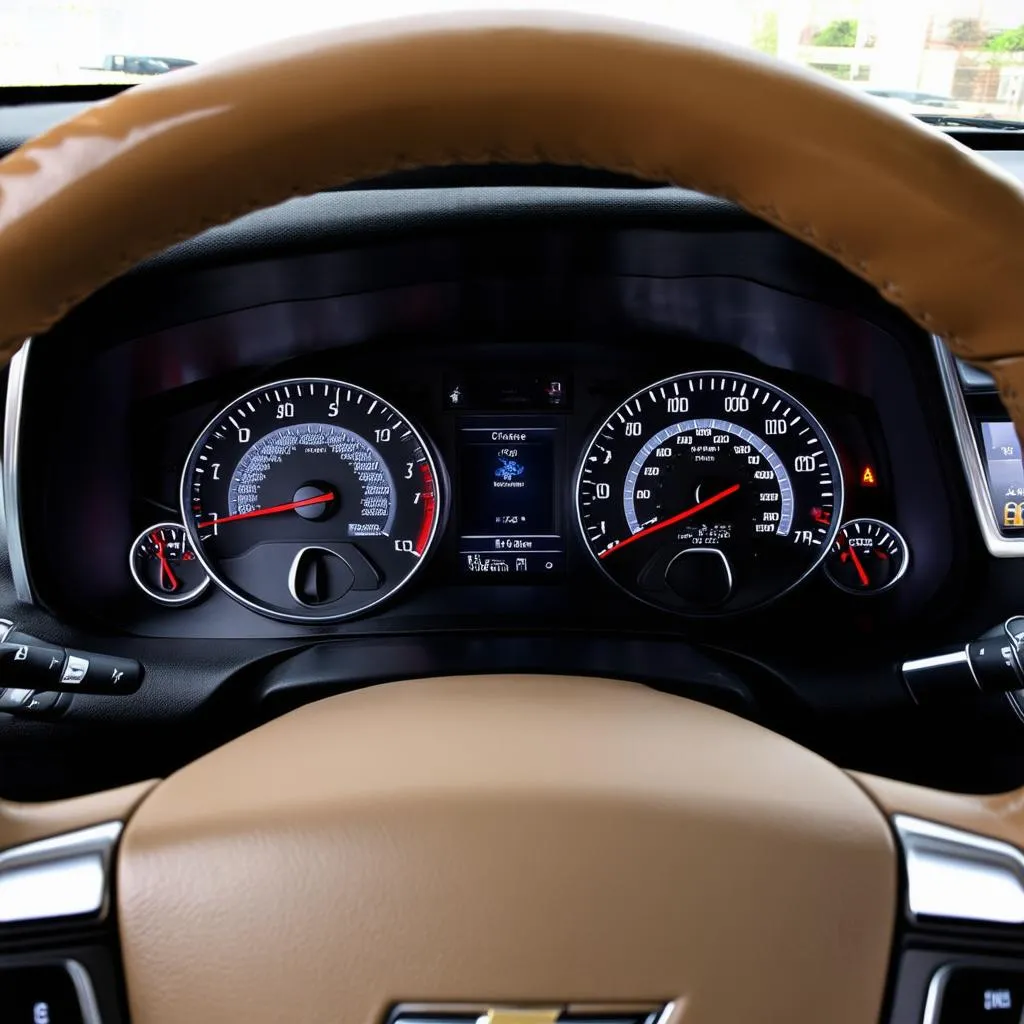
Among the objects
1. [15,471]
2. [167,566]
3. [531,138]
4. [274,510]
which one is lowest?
[167,566]

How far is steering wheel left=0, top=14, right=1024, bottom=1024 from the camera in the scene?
64 cm

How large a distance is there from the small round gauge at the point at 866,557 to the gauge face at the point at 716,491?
0.11 ft

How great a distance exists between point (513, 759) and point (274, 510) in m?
1.13

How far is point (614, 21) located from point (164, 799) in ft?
2.74

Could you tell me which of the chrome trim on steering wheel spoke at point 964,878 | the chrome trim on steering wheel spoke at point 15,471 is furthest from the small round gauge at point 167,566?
the chrome trim on steering wheel spoke at point 964,878

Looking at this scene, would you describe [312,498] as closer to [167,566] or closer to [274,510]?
[274,510]

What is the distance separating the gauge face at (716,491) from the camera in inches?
80.7

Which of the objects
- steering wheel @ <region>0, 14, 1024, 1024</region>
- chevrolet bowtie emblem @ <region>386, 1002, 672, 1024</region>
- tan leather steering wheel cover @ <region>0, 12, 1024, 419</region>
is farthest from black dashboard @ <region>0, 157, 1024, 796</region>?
tan leather steering wheel cover @ <region>0, 12, 1024, 419</region>

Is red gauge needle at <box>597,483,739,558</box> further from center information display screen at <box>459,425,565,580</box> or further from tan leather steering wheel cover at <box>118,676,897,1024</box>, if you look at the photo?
tan leather steering wheel cover at <box>118,676,897,1024</box>

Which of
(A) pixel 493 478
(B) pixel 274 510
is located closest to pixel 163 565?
(B) pixel 274 510

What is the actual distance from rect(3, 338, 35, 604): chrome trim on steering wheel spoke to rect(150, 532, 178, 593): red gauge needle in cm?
28

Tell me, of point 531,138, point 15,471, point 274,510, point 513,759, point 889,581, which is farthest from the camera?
point 274,510

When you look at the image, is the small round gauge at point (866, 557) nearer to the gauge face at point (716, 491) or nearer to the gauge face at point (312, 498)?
the gauge face at point (716, 491)

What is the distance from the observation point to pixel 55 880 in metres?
1.00
